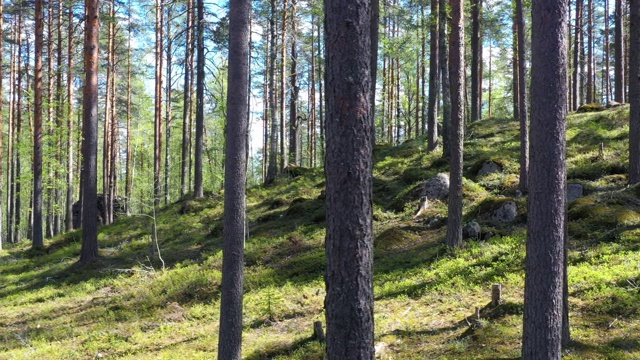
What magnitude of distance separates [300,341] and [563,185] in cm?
498

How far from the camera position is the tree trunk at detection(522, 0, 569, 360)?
205 inches

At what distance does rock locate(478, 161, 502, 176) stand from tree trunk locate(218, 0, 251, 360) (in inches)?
450

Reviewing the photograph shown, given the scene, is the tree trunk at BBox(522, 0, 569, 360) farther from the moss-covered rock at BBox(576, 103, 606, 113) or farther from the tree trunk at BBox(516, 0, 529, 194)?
the moss-covered rock at BBox(576, 103, 606, 113)

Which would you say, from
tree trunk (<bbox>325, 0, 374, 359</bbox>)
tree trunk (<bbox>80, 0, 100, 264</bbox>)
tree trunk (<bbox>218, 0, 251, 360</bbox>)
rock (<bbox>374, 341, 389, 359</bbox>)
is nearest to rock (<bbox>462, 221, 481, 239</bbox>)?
rock (<bbox>374, 341, 389, 359</bbox>)

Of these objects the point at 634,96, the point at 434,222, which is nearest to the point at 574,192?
the point at 634,96

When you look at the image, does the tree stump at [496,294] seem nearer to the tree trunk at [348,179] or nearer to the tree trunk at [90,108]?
the tree trunk at [348,179]

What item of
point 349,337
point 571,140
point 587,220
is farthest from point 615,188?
point 349,337

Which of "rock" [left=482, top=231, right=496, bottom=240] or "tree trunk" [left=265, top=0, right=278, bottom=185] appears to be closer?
"rock" [left=482, top=231, right=496, bottom=240]

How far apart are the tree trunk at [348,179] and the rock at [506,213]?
1001 cm

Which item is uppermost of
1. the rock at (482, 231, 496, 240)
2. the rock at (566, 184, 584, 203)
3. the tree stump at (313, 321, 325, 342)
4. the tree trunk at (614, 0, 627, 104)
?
the tree trunk at (614, 0, 627, 104)

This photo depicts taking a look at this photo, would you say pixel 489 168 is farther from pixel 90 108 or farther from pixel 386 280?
pixel 90 108

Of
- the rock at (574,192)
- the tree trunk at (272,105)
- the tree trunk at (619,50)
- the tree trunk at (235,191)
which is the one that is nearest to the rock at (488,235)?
the rock at (574,192)

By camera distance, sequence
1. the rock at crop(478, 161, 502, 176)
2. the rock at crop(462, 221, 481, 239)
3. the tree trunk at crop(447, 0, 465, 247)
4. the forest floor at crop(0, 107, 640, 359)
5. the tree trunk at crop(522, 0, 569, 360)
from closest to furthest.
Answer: the tree trunk at crop(522, 0, 569, 360) → the forest floor at crop(0, 107, 640, 359) → the tree trunk at crop(447, 0, 465, 247) → the rock at crop(462, 221, 481, 239) → the rock at crop(478, 161, 502, 176)

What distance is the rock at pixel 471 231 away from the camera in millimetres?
11953
